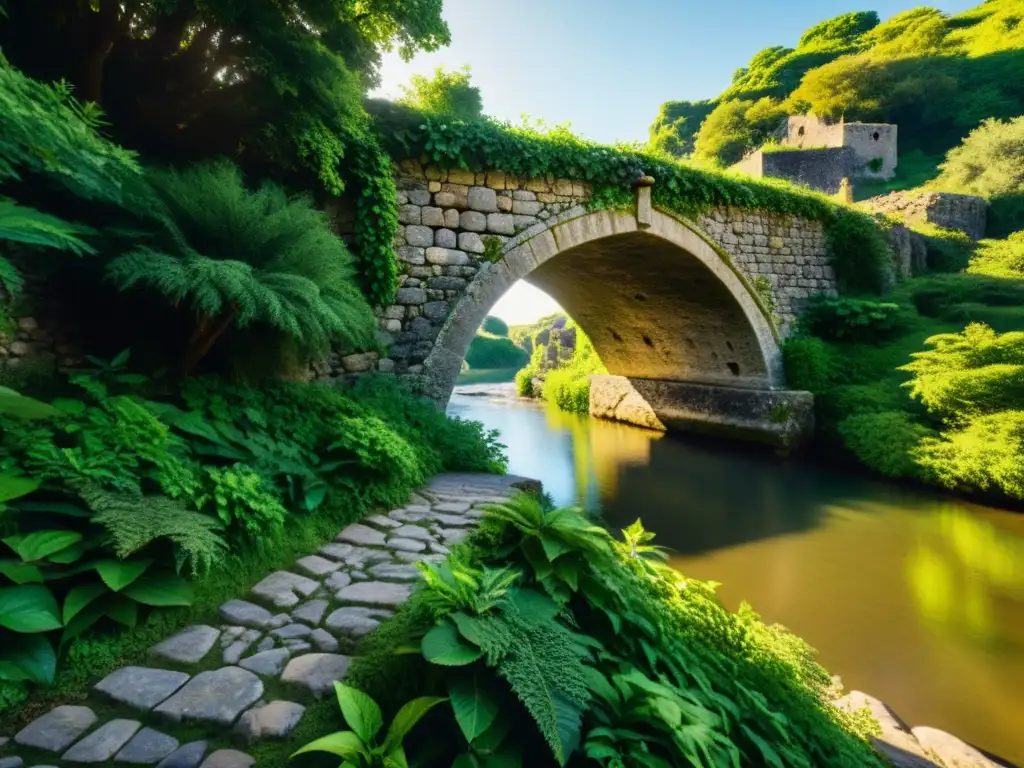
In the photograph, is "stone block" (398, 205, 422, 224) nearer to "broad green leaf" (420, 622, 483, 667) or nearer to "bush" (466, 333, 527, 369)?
"broad green leaf" (420, 622, 483, 667)

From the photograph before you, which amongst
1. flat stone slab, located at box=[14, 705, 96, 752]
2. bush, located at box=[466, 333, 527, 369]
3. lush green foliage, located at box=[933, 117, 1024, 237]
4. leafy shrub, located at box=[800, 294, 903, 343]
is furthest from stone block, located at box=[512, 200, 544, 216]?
bush, located at box=[466, 333, 527, 369]

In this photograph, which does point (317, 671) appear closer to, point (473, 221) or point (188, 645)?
point (188, 645)

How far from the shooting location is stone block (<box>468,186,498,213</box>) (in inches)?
239

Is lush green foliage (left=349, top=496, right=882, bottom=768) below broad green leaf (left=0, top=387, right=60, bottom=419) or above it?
below

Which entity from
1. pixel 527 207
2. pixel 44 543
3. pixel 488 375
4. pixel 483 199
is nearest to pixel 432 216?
pixel 483 199

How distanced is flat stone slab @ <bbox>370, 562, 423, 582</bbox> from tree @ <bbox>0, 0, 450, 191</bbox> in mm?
3309

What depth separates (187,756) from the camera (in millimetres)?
1439

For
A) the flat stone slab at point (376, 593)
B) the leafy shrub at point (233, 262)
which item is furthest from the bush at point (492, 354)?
the flat stone slab at point (376, 593)

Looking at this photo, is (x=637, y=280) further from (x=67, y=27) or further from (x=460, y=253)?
(x=67, y=27)

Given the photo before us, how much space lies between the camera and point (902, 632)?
381cm

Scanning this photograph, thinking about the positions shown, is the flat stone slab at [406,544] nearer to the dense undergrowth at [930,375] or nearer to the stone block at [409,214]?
the stone block at [409,214]

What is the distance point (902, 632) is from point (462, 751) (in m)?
3.86

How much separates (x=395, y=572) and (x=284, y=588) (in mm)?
489

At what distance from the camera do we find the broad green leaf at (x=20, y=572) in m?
1.77
